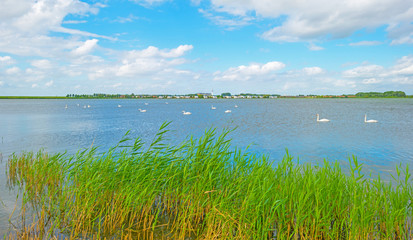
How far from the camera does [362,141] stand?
1036 inches

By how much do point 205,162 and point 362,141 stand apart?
83.5ft

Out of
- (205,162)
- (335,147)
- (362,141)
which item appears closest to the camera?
(205,162)

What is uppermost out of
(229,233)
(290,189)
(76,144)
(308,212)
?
(290,189)

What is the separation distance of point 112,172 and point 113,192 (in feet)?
→ 2.13

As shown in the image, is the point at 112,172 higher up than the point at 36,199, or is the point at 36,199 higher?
the point at 112,172

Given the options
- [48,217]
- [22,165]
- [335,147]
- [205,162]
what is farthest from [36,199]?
[335,147]

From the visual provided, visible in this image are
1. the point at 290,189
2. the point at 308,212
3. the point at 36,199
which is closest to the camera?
the point at 308,212

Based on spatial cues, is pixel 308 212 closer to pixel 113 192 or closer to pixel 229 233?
pixel 229 233

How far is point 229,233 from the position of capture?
18.1ft

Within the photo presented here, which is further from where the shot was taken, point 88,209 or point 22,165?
point 22,165

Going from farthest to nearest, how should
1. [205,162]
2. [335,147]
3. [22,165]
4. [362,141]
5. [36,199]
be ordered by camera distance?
[362,141] < [335,147] < [22,165] < [36,199] < [205,162]

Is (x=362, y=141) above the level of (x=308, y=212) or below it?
below

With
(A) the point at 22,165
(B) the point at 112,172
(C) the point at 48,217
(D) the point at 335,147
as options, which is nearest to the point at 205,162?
(B) the point at 112,172

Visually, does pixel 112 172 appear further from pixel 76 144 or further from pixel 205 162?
pixel 76 144
